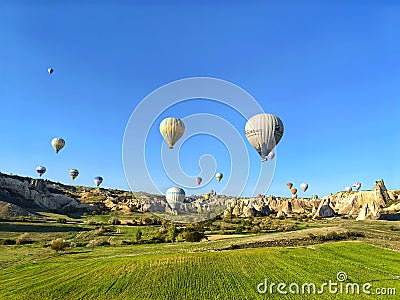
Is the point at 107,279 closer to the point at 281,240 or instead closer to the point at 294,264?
the point at 294,264

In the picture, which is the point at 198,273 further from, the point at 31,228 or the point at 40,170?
the point at 40,170

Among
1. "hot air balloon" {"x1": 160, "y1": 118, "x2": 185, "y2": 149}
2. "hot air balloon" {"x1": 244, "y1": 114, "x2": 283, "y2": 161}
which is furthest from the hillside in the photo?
"hot air balloon" {"x1": 244, "y1": 114, "x2": 283, "y2": 161}

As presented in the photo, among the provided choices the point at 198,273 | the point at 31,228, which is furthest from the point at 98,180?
the point at 198,273

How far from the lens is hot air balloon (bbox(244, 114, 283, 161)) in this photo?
5019 centimetres

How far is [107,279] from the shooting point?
3203 centimetres

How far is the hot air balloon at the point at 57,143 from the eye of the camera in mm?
97519

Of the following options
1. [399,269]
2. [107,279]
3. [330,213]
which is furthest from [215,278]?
[330,213]

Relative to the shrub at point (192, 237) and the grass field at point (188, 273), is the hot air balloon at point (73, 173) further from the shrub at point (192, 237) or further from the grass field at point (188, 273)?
the grass field at point (188, 273)

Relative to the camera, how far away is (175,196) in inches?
3351

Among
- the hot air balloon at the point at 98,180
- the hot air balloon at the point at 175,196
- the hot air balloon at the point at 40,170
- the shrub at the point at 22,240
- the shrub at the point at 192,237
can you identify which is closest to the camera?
the shrub at the point at 22,240

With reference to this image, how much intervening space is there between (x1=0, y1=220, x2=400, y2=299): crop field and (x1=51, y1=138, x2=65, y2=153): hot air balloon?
173 ft

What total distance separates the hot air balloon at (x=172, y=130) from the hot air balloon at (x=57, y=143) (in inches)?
2281

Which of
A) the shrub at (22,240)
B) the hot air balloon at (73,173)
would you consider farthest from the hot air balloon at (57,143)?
the shrub at (22,240)

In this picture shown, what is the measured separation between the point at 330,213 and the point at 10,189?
13721cm
